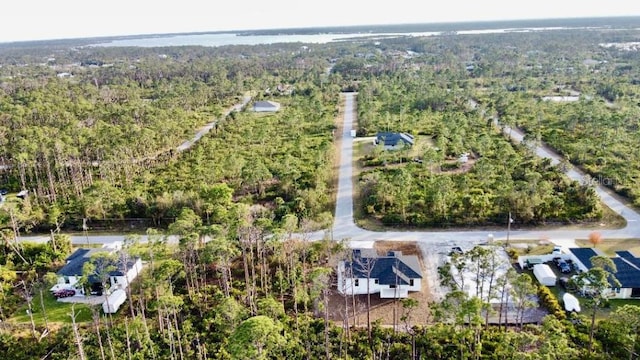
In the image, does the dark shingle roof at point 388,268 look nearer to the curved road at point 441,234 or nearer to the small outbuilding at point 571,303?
the curved road at point 441,234

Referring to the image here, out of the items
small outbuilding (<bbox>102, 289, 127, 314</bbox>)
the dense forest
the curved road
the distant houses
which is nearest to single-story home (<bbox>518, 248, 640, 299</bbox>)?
the dense forest

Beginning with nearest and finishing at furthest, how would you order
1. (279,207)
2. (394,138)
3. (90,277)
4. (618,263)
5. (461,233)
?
(618,263)
(90,277)
(461,233)
(279,207)
(394,138)

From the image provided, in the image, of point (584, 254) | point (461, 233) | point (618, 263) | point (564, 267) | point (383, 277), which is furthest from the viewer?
point (461, 233)

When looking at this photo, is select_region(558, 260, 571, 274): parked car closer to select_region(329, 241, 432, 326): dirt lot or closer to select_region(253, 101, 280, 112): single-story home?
select_region(329, 241, 432, 326): dirt lot

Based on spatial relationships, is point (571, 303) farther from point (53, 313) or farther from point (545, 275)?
point (53, 313)

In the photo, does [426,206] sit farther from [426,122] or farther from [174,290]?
[426,122]

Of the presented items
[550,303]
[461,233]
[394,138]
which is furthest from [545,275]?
[394,138]
